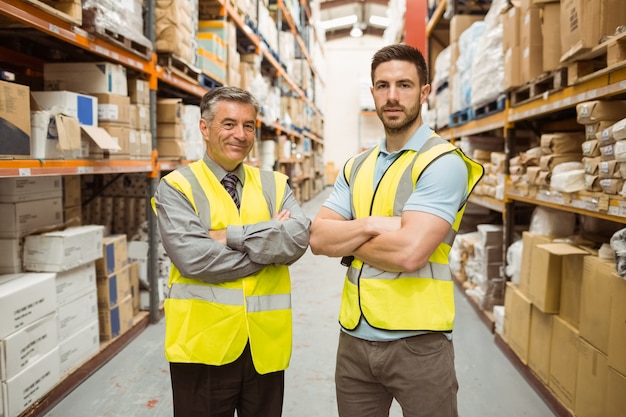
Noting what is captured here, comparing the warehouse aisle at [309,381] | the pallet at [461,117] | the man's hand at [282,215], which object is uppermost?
the pallet at [461,117]

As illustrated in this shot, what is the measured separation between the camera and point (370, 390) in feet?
6.01

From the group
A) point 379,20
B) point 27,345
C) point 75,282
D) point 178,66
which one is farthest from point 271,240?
point 379,20

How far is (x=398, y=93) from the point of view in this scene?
1.81 meters

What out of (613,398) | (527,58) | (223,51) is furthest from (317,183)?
(613,398)

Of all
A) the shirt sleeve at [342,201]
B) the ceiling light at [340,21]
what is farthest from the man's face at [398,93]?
the ceiling light at [340,21]

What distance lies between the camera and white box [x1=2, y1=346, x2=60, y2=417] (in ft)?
8.19

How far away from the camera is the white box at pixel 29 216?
303 centimetres

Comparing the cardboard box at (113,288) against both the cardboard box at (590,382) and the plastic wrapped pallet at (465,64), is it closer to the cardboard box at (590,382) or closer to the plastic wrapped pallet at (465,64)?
the cardboard box at (590,382)

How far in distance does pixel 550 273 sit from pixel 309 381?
1748mm

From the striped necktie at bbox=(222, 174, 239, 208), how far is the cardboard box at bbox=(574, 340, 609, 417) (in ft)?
6.69

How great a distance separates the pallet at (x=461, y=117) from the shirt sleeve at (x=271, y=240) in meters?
3.58

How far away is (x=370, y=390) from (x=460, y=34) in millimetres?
4662

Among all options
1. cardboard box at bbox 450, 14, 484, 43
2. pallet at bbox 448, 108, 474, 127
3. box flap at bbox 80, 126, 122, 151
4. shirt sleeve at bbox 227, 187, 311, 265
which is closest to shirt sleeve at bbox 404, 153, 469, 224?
shirt sleeve at bbox 227, 187, 311, 265

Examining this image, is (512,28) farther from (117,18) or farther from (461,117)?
(117,18)
